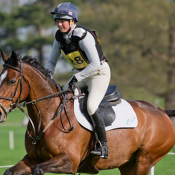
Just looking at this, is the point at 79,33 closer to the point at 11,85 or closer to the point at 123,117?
the point at 11,85

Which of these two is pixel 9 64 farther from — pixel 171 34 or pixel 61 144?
pixel 171 34

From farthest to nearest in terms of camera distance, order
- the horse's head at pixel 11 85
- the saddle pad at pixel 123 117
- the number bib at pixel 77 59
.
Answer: the saddle pad at pixel 123 117 → the number bib at pixel 77 59 → the horse's head at pixel 11 85

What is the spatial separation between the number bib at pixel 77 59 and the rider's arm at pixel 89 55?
0.15 m

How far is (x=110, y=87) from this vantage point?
6.49 m

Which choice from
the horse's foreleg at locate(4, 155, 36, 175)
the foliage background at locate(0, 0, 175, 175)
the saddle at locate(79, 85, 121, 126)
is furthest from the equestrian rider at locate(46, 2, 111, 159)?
the foliage background at locate(0, 0, 175, 175)

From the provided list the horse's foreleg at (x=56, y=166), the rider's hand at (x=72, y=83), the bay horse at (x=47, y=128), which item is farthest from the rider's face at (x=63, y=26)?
the horse's foreleg at (x=56, y=166)

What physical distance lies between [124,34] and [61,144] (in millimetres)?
28597

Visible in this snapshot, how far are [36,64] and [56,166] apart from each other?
5.03 ft

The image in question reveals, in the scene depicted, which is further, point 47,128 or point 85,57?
point 85,57

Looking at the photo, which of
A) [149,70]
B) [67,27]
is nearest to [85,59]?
[67,27]

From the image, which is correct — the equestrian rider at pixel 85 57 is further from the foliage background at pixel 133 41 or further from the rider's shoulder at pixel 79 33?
the foliage background at pixel 133 41

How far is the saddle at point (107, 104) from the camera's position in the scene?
5.70 metres

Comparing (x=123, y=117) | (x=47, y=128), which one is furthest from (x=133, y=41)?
(x=47, y=128)

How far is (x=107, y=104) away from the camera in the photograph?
19.8ft
